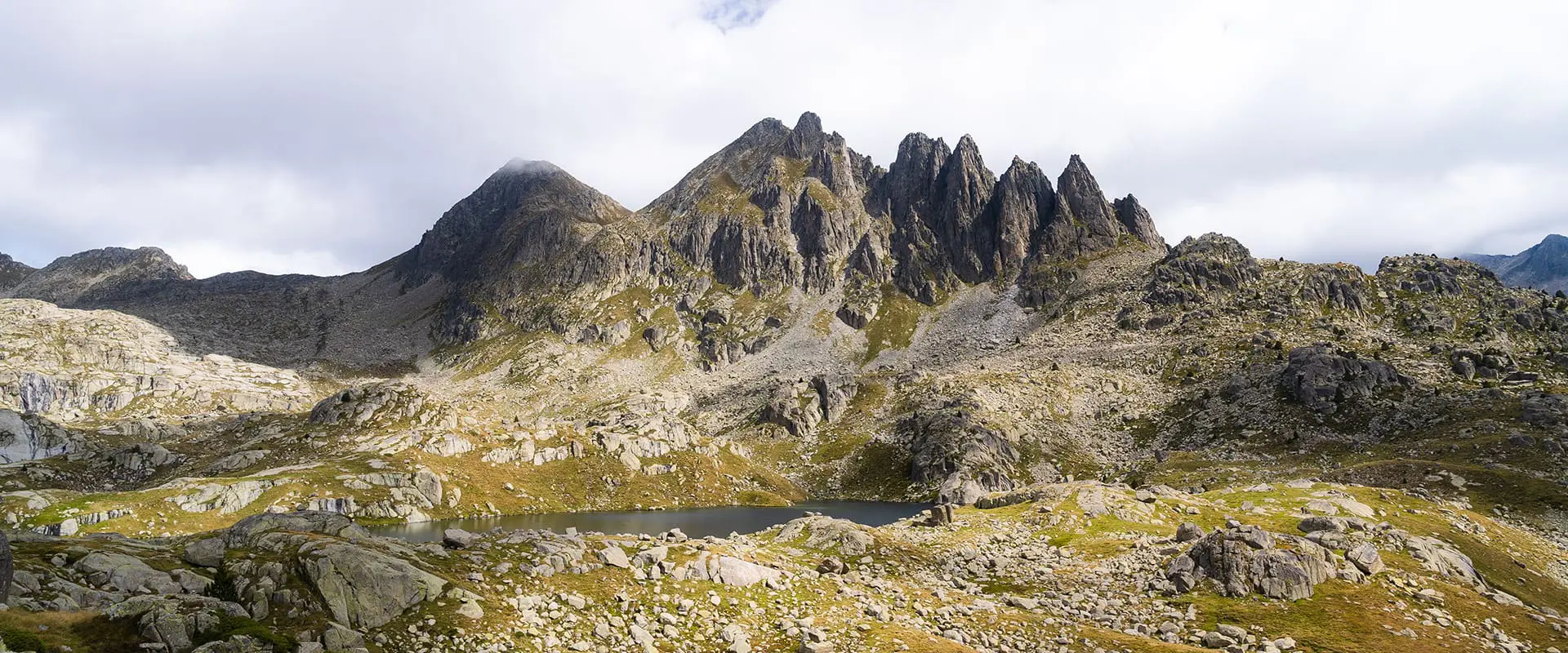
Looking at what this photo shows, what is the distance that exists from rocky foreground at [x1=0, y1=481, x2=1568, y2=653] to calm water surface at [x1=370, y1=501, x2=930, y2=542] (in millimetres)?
47984

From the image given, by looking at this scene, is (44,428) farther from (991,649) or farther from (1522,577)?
(1522,577)

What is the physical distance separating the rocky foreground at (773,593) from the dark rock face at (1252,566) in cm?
9

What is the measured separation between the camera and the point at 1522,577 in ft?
134

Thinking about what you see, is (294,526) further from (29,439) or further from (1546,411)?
(1546,411)

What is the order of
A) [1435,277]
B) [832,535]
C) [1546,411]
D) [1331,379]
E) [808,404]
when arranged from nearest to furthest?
[832,535]
[1546,411]
[1331,379]
[1435,277]
[808,404]

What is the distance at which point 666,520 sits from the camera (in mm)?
96750

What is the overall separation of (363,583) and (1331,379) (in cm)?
14571

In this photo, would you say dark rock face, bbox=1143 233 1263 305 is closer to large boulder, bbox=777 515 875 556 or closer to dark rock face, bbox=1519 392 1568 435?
dark rock face, bbox=1519 392 1568 435

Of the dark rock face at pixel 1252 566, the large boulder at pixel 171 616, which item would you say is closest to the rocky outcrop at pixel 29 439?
the large boulder at pixel 171 616

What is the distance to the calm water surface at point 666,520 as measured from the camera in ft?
279

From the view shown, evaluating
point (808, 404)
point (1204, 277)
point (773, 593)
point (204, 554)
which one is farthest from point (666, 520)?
point (1204, 277)

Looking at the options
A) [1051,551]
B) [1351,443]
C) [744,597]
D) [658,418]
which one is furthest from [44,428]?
[1351,443]

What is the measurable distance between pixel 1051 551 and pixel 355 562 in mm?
37934

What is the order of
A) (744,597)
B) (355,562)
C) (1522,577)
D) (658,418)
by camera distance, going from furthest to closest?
1. (658,418)
2. (1522,577)
3. (744,597)
4. (355,562)
